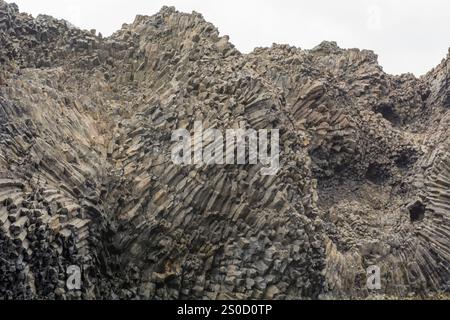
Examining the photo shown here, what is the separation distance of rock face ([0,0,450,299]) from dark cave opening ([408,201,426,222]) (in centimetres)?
4

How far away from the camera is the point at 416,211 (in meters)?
26.2

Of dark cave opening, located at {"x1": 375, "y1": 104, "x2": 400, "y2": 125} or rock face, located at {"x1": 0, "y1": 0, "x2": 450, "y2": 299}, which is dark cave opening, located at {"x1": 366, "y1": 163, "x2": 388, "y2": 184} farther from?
dark cave opening, located at {"x1": 375, "y1": 104, "x2": 400, "y2": 125}

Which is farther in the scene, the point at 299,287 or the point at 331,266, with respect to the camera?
the point at 331,266

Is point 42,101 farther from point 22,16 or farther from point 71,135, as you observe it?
point 22,16

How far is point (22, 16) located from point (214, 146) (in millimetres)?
10364

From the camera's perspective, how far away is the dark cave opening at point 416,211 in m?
26.1

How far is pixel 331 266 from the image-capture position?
22047 millimetres

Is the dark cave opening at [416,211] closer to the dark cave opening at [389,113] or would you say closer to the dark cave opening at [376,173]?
the dark cave opening at [376,173]

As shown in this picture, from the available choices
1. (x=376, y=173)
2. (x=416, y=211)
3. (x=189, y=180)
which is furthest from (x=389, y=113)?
(x=189, y=180)

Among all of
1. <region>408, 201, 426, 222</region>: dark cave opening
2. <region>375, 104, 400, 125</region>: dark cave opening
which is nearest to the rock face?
<region>408, 201, 426, 222</region>: dark cave opening

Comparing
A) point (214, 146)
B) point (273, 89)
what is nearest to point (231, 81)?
point (273, 89)

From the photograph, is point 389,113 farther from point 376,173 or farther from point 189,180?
point 189,180

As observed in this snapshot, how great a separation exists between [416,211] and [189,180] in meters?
10.4

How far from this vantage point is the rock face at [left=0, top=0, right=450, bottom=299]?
1858 cm
